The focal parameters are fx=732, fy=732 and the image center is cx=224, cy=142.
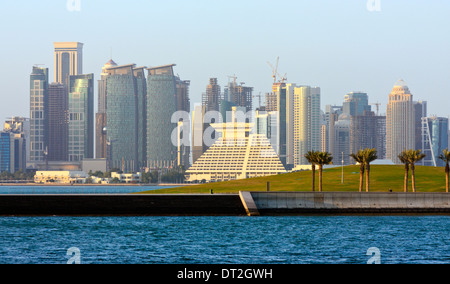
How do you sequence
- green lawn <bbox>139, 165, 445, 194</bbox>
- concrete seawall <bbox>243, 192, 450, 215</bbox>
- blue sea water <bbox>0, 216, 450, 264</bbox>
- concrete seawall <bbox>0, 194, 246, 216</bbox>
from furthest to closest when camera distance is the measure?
green lawn <bbox>139, 165, 445, 194</bbox>, concrete seawall <bbox>243, 192, 450, 215</bbox>, concrete seawall <bbox>0, 194, 246, 216</bbox>, blue sea water <bbox>0, 216, 450, 264</bbox>

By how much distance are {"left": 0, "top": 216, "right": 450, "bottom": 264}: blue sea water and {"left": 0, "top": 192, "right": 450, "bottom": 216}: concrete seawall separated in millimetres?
2199

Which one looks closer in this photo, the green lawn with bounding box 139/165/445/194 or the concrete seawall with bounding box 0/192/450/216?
the concrete seawall with bounding box 0/192/450/216

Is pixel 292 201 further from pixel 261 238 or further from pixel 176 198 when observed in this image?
pixel 261 238

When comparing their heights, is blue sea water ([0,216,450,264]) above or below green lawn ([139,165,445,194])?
below

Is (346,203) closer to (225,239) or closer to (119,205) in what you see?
(119,205)

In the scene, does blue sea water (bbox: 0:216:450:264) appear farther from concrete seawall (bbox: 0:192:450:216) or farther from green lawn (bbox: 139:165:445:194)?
green lawn (bbox: 139:165:445:194)

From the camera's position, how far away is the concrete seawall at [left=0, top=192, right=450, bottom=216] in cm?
9331

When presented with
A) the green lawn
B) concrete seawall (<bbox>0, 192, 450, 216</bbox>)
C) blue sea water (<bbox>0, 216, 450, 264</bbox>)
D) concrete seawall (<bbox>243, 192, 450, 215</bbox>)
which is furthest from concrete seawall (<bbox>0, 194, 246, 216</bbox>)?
the green lawn

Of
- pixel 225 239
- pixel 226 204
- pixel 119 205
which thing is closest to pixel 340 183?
pixel 226 204

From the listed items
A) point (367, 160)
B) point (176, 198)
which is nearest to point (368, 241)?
point (176, 198)

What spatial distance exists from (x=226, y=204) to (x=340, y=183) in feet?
118

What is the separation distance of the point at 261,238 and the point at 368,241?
9715mm

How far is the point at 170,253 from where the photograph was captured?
187ft

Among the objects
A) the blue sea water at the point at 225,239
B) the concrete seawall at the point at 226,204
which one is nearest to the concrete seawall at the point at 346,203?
the concrete seawall at the point at 226,204
